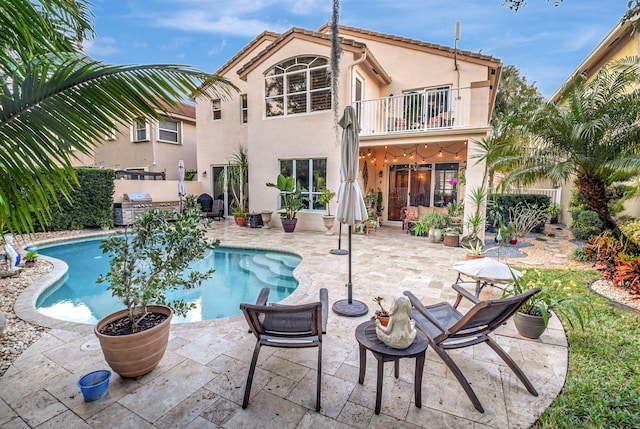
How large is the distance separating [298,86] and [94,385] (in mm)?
11757

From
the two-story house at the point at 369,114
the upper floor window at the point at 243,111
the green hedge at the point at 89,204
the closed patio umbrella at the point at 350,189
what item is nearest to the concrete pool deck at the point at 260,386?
the closed patio umbrella at the point at 350,189

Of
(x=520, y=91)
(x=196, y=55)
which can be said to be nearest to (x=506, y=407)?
(x=520, y=91)

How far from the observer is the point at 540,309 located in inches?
155

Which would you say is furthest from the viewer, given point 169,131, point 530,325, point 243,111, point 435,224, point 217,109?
point 169,131

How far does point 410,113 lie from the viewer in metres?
11.1

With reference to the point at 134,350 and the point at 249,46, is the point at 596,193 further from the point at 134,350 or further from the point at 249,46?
the point at 249,46

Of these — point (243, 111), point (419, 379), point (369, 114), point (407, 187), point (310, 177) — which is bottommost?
point (419, 379)

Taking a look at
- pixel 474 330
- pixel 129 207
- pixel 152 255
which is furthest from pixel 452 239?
pixel 129 207

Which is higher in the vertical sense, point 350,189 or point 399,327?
point 350,189

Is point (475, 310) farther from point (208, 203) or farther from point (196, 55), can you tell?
point (196, 55)

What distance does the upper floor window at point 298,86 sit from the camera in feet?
38.7

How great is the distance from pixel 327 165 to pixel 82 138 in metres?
9.98

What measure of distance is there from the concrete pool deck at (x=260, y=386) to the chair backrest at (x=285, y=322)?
0.54 meters

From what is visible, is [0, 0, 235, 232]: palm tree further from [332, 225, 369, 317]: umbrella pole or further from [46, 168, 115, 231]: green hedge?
[46, 168, 115, 231]: green hedge
